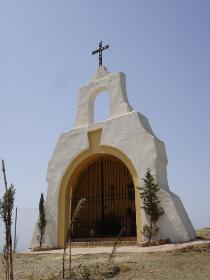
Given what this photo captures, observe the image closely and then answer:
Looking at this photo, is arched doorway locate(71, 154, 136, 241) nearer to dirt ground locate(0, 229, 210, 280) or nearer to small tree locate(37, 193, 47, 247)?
small tree locate(37, 193, 47, 247)

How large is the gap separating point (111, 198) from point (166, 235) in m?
3.76

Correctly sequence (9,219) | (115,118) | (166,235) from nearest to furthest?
(9,219), (166,235), (115,118)

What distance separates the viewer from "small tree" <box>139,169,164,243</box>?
12375mm

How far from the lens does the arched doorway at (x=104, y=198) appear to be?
15.0 meters

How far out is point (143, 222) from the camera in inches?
507

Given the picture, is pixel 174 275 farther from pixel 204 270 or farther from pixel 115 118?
pixel 115 118

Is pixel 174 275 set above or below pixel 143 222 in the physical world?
below

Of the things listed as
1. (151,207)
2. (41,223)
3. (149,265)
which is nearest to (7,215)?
(149,265)

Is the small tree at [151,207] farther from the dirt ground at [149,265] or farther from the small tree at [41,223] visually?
the small tree at [41,223]

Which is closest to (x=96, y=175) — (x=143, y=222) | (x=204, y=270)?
(x=143, y=222)

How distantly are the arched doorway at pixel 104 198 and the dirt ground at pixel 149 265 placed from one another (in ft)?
14.5

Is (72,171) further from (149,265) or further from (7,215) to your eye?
(7,215)

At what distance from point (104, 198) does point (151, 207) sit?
11.4 feet

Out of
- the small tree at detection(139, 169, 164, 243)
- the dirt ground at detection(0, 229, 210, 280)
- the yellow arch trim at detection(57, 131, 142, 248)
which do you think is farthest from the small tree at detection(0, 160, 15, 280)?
the yellow arch trim at detection(57, 131, 142, 248)
